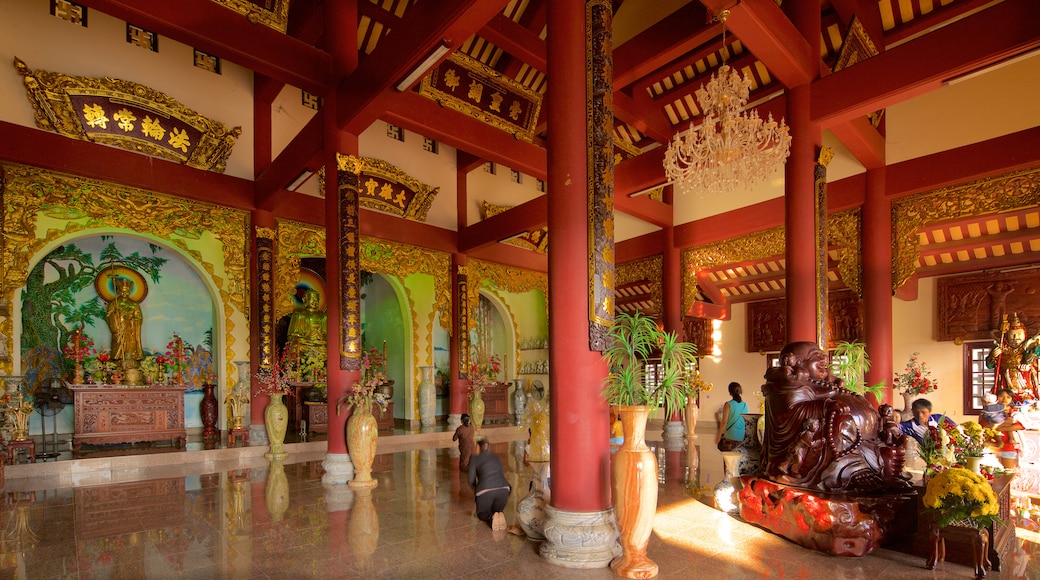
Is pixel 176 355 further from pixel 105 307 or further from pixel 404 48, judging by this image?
pixel 404 48

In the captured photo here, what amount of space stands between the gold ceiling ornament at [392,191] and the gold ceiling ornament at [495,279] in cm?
174

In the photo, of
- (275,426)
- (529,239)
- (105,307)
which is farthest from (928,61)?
(105,307)

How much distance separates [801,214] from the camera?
6004 millimetres

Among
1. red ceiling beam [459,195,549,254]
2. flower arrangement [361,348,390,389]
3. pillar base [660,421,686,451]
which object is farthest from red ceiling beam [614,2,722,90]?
flower arrangement [361,348,390,389]

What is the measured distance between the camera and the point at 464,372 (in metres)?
11.7

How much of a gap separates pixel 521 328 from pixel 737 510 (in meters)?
10.7

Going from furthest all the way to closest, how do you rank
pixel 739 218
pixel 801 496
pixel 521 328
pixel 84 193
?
pixel 521 328
pixel 739 218
pixel 84 193
pixel 801 496

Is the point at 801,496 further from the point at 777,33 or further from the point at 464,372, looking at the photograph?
the point at 464,372

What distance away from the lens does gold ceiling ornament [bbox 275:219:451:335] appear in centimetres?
938

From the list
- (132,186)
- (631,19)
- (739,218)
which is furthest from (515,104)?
(132,186)

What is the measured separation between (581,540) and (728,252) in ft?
25.1

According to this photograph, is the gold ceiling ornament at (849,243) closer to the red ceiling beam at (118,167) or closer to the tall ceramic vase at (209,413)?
the red ceiling beam at (118,167)

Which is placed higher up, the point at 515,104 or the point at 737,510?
the point at 515,104

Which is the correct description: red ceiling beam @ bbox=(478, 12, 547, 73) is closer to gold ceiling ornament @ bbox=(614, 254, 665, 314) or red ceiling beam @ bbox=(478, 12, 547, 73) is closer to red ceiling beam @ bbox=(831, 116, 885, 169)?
red ceiling beam @ bbox=(831, 116, 885, 169)
